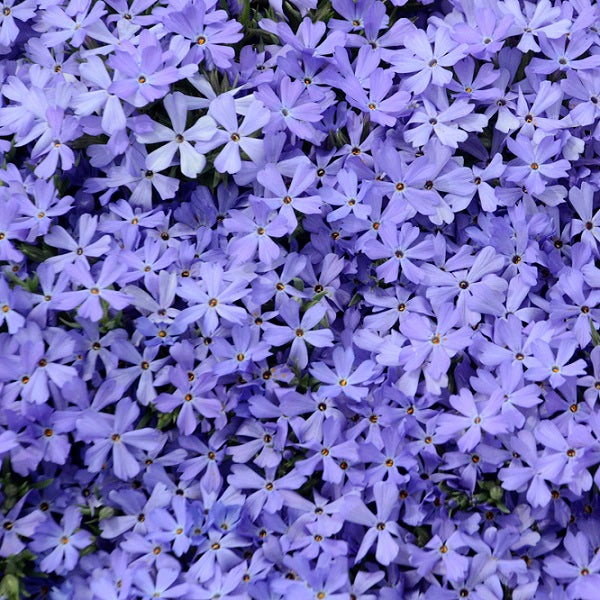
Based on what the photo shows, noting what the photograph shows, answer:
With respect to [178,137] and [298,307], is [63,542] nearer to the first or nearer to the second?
[298,307]

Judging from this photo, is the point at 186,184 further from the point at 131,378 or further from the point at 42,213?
the point at 131,378

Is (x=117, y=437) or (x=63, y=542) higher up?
(x=117, y=437)

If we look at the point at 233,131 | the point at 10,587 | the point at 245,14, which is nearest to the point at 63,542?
the point at 10,587

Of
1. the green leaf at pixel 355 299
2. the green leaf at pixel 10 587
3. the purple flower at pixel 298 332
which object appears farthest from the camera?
the green leaf at pixel 355 299

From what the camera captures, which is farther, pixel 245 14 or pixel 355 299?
pixel 245 14

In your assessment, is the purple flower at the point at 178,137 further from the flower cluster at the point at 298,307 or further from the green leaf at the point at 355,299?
the green leaf at the point at 355,299

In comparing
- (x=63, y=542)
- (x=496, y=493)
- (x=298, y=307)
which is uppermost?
(x=298, y=307)

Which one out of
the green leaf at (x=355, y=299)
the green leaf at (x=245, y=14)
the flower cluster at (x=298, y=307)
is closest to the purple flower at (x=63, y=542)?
the flower cluster at (x=298, y=307)

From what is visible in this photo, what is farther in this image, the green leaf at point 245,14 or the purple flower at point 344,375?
the green leaf at point 245,14

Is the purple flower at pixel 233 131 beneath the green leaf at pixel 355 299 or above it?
above
